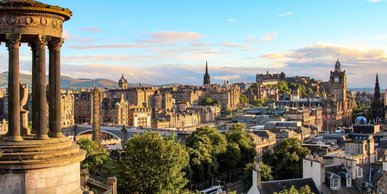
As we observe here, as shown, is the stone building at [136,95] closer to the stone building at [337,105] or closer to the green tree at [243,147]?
the stone building at [337,105]

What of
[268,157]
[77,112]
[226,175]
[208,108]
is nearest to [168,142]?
[268,157]

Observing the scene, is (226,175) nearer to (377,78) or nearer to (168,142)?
(168,142)

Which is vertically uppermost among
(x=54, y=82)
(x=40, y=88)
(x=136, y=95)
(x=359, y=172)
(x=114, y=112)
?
(x=54, y=82)

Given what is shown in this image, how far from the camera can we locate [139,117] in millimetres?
126625

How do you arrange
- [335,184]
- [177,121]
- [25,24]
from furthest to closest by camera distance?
1. [177,121]
2. [335,184]
3. [25,24]

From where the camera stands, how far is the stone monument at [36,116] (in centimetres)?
1188

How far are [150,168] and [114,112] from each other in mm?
91799

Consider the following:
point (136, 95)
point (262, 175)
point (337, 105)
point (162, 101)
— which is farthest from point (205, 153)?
point (162, 101)

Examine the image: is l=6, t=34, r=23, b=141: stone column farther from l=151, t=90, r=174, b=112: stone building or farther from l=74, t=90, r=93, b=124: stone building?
l=151, t=90, r=174, b=112: stone building

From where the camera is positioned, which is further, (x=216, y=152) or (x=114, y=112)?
(x=114, y=112)

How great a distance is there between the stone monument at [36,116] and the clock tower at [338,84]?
132m

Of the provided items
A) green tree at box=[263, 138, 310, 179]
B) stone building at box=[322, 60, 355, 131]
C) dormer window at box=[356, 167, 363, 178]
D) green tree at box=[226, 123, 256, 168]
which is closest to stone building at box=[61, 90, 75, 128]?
stone building at box=[322, 60, 355, 131]

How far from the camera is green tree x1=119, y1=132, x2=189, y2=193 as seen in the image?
106 feet

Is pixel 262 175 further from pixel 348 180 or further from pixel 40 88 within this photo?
pixel 40 88
